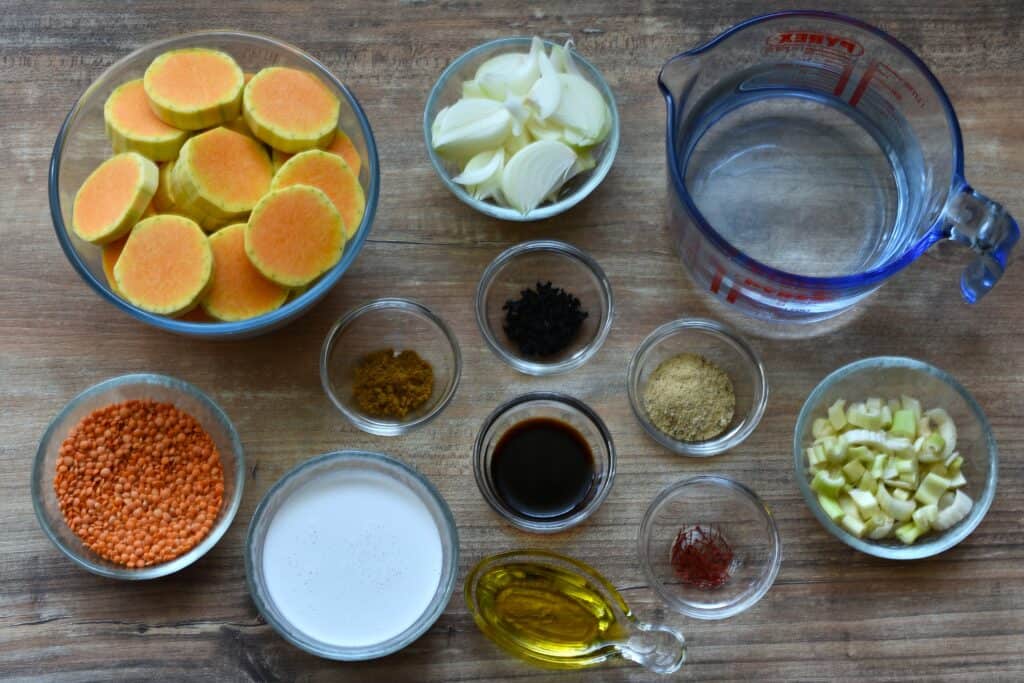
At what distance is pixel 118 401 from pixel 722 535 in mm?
1100

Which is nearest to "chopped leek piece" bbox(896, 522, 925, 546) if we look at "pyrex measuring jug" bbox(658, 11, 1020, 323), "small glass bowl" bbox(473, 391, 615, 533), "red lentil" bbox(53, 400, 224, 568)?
"pyrex measuring jug" bbox(658, 11, 1020, 323)

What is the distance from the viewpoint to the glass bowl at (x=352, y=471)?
4.96ft

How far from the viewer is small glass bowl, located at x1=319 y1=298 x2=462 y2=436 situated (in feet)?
5.34

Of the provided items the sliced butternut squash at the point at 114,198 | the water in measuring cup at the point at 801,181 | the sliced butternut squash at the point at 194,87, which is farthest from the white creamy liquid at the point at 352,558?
the water in measuring cup at the point at 801,181

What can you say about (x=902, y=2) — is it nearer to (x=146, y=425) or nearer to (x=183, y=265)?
(x=183, y=265)

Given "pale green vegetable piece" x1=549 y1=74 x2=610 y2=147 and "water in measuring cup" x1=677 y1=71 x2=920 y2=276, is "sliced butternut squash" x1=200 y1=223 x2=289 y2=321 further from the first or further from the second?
"water in measuring cup" x1=677 y1=71 x2=920 y2=276

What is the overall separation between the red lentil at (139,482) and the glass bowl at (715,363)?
30.1 inches

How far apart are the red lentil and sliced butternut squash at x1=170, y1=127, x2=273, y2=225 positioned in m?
0.36

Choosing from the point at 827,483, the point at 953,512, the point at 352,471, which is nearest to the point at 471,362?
the point at 352,471

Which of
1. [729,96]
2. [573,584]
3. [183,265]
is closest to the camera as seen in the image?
[183,265]

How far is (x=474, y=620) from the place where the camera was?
5.16 feet

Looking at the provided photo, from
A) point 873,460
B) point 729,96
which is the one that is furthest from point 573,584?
point 729,96

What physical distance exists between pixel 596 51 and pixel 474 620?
106 centimetres

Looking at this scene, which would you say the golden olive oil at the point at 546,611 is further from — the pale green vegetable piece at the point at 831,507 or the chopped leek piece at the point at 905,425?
the chopped leek piece at the point at 905,425
